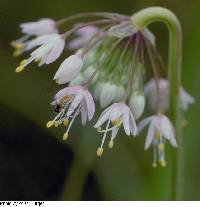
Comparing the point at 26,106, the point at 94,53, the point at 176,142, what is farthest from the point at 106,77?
the point at 26,106

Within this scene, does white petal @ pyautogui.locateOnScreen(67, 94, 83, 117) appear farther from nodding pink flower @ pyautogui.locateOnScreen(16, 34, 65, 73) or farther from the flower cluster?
nodding pink flower @ pyautogui.locateOnScreen(16, 34, 65, 73)

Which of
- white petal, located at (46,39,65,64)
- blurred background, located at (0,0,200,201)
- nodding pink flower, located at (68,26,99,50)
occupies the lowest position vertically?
blurred background, located at (0,0,200,201)

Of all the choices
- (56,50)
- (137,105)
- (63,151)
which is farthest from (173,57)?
(63,151)

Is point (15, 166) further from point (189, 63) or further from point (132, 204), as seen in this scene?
point (189, 63)

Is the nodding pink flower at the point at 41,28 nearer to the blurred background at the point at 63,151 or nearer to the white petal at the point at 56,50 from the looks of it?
the white petal at the point at 56,50

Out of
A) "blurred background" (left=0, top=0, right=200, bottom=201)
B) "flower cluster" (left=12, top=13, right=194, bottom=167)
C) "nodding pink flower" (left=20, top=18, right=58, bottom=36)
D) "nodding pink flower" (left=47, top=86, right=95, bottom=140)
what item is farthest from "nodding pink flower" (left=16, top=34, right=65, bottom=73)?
"blurred background" (left=0, top=0, right=200, bottom=201)

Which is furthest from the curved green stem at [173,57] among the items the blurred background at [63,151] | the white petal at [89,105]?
the blurred background at [63,151]
